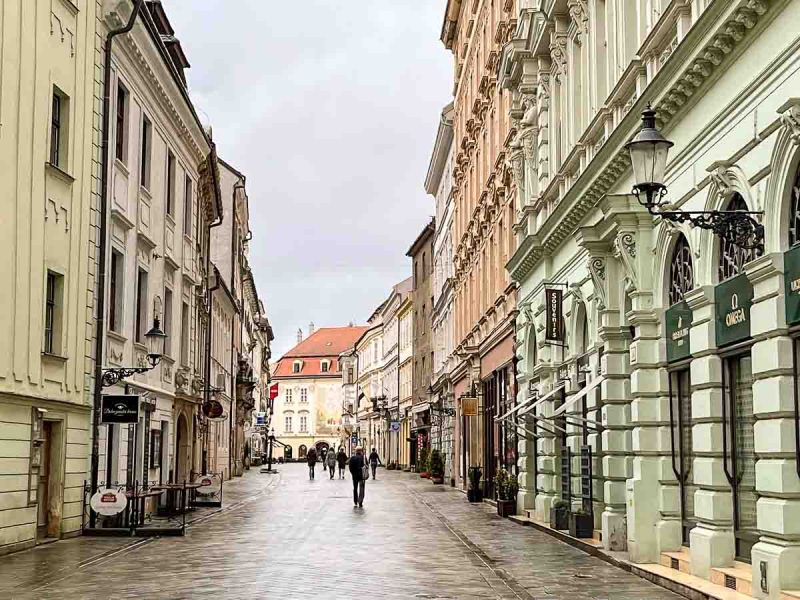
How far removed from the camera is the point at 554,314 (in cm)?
2356

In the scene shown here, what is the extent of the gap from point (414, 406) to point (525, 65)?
49822 mm

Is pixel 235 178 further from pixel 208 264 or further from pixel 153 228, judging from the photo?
pixel 153 228

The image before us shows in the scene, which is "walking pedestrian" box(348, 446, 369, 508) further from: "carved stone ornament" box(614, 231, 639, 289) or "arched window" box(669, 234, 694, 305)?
"arched window" box(669, 234, 694, 305)

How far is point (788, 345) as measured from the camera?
1151 cm

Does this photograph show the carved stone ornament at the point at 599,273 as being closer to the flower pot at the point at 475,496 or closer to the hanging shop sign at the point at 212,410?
the flower pot at the point at 475,496

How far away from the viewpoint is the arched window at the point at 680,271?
1542 cm

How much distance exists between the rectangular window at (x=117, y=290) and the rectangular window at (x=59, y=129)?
3.99 meters

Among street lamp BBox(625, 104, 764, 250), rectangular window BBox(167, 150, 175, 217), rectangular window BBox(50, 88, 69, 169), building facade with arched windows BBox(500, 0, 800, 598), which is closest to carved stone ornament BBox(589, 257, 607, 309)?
building facade with arched windows BBox(500, 0, 800, 598)

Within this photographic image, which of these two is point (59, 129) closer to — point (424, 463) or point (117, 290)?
point (117, 290)

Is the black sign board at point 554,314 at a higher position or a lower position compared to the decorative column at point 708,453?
higher

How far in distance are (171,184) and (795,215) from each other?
22144 mm

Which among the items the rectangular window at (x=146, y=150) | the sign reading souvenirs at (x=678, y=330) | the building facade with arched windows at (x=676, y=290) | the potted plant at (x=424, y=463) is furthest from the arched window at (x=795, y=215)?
the potted plant at (x=424, y=463)

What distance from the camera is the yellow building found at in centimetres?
1836

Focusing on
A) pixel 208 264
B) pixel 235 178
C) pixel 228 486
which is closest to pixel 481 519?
pixel 208 264
